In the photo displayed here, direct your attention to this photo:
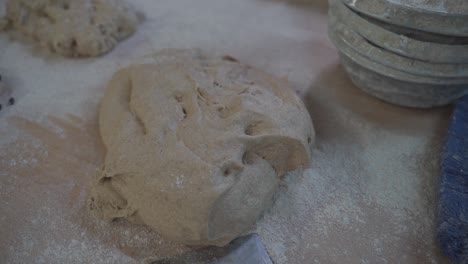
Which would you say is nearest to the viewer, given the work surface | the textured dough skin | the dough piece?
the textured dough skin

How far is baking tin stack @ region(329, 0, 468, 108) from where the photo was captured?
1.46 meters

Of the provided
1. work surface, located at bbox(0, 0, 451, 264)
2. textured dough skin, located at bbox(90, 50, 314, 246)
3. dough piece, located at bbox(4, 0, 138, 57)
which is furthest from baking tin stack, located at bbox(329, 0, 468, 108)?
dough piece, located at bbox(4, 0, 138, 57)

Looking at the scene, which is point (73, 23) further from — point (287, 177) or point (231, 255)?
point (231, 255)

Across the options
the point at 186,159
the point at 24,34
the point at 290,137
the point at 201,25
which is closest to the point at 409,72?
the point at 290,137

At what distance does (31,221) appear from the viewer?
1.43 metres

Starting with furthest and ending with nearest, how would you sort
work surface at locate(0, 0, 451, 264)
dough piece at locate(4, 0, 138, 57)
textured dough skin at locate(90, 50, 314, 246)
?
dough piece at locate(4, 0, 138, 57) < work surface at locate(0, 0, 451, 264) < textured dough skin at locate(90, 50, 314, 246)

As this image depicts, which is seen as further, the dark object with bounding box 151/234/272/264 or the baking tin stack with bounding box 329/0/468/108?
the baking tin stack with bounding box 329/0/468/108

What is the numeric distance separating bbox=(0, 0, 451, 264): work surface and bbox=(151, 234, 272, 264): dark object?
2.3 inches

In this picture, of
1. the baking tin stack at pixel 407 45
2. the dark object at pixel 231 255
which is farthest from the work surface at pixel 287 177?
the baking tin stack at pixel 407 45

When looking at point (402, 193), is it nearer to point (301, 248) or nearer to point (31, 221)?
point (301, 248)

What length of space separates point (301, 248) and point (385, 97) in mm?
876

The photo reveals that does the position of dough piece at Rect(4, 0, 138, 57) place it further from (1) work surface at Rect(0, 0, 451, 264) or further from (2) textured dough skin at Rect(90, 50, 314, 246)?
(2) textured dough skin at Rect(90, 50, 314, 246)

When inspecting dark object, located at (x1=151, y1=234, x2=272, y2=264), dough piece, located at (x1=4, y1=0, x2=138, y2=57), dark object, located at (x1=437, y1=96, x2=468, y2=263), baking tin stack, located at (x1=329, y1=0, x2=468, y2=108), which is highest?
baking tin stack, located at (x1=329, y1=0, x2=468, y2=108)

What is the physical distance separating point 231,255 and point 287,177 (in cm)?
41
